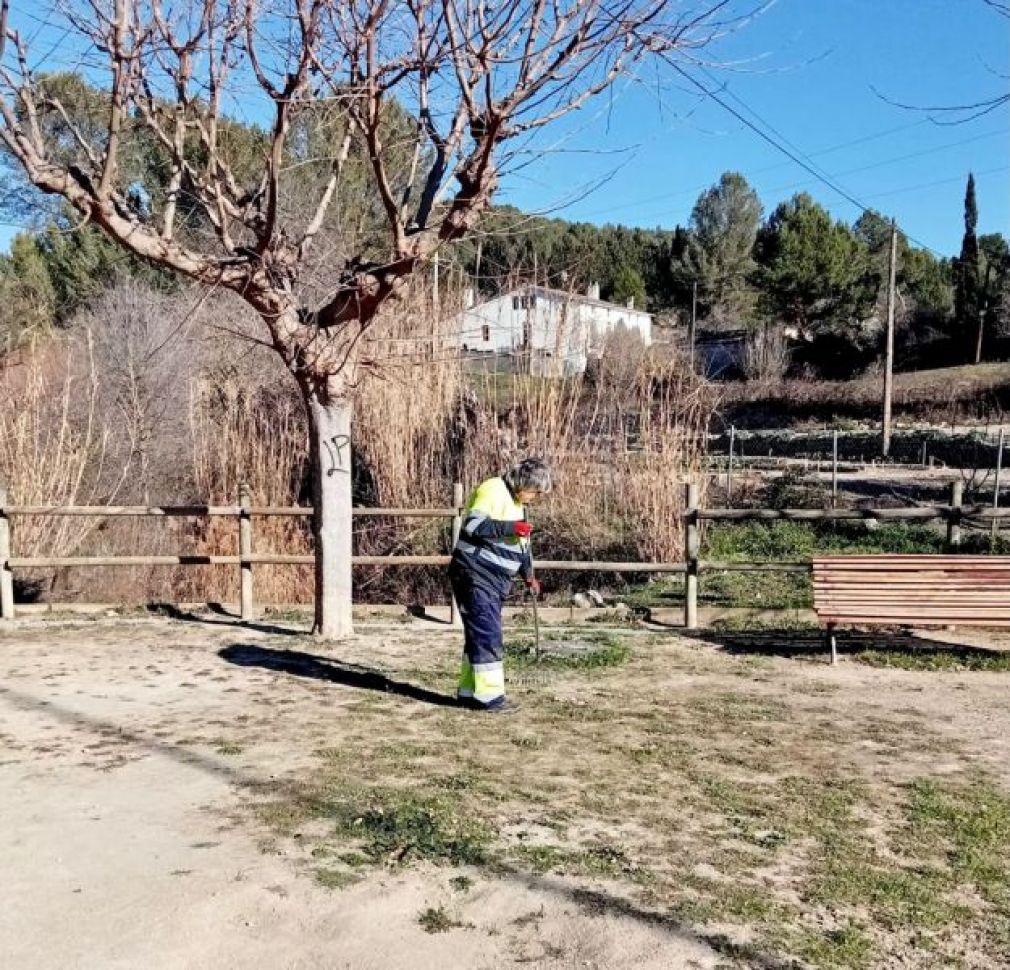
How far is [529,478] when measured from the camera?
673cm

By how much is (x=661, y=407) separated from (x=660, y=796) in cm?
851

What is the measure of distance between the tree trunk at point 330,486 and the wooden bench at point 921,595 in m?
3.88

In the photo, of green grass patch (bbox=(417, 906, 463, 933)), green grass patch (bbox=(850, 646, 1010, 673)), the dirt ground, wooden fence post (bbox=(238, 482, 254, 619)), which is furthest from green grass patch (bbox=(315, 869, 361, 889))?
wooden fence post (bbox=(238, 482, 254, 619))

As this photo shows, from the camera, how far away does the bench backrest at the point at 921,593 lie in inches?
319

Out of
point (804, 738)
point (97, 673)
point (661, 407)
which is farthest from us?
point (661, 407)

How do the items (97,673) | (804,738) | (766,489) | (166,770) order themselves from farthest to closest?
(766,489), (97,673), (804,738), (166,770)

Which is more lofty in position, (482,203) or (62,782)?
(482,203)

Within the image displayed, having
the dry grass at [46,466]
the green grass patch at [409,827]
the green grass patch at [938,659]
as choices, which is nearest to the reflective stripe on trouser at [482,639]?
the green grass patch at [409,827]

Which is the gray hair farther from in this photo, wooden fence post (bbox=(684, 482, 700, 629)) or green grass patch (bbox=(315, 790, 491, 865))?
wooden fence post (bbox=(684, 482, 700, 629))

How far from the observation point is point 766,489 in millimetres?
19625

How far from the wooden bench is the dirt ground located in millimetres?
436

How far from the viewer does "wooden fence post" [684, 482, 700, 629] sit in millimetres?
9531

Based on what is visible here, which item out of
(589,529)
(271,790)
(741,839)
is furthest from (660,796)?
(589,529)

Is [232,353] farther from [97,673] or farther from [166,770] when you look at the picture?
[166,770]
